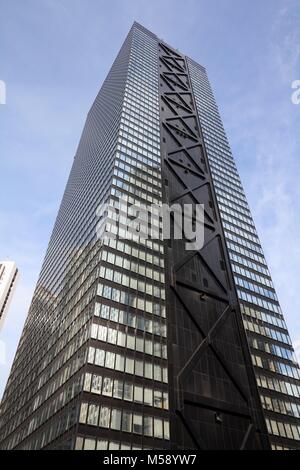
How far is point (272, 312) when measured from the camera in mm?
72312

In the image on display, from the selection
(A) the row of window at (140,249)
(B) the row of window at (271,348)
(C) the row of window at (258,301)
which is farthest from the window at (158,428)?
(C) the row of window at (258,301)

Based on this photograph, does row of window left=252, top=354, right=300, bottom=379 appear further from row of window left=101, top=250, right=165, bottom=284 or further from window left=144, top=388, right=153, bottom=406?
window left=144, top=388, right=153, bottom=406

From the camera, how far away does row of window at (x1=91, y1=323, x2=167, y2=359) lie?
47.0 meters

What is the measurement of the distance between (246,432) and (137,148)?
55.2 metres

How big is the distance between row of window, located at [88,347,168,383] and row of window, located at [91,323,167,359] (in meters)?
1.49

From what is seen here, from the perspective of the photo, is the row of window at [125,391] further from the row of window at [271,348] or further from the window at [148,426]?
the row of window at [271,348]

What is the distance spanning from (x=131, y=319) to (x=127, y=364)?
256 inches

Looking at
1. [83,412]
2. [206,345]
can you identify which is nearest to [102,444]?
[83,412]

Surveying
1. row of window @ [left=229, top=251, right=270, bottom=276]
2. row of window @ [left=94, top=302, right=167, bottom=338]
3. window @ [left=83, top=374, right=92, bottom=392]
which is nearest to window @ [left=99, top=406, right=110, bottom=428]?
window @ [left=83, top=374, right=92, bottom=392]

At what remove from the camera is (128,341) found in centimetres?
4819

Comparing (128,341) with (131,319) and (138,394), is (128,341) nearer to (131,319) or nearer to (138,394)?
(131,319)

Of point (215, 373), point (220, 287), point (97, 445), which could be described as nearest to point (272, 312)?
point (220, 287)

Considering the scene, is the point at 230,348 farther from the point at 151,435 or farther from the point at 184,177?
the point at 184,177

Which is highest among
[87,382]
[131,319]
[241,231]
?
[241,231]
